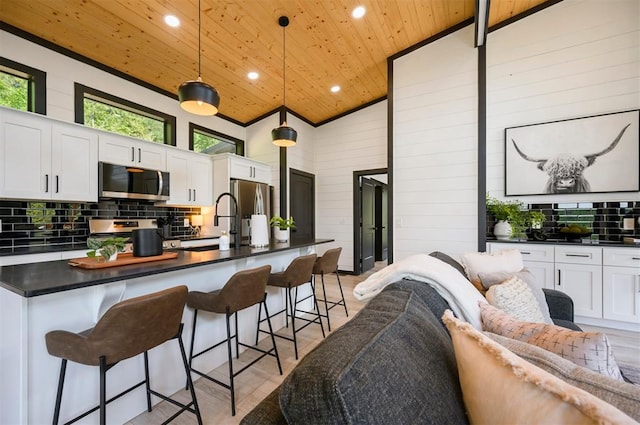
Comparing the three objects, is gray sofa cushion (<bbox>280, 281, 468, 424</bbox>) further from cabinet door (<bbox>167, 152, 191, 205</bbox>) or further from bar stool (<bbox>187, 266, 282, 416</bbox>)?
cabinet door (<bbox>167, 152, 191, 205</bbox>)

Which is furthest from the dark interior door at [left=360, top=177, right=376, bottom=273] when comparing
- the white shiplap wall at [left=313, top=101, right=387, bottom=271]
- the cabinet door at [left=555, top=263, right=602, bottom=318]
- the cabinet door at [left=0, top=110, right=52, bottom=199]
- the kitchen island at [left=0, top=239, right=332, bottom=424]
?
the cabinet door at [left=0, top=110, right=52, bottom=199]

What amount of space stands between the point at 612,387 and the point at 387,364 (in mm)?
502

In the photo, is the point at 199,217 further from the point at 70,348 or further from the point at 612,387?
the point at 612,387

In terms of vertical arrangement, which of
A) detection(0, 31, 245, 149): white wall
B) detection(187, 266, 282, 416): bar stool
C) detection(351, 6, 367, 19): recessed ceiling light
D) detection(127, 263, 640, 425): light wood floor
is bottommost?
detection(127, 263, 640, 425): light wood floor

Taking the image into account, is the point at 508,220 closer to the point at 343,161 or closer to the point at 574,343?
the point at 343,161

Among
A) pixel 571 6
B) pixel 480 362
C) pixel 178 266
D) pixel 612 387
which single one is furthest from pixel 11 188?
pixel 571 6

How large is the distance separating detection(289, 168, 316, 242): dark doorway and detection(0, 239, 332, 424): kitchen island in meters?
3.61

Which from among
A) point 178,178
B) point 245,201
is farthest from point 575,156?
point 178,178

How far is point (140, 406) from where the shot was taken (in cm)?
180

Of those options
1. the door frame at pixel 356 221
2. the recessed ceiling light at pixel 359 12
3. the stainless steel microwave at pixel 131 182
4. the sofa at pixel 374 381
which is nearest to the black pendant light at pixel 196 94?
the stainless steel microwave at pixel 131 182

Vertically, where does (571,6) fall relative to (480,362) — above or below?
above

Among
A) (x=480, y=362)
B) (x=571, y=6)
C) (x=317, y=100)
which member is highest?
(x=571, y=6)

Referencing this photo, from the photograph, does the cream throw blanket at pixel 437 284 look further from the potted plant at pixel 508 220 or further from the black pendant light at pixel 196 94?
the potted plant at pixel 508 220

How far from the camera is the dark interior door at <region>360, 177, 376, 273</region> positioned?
5.93 metres
